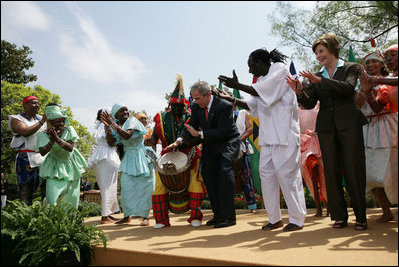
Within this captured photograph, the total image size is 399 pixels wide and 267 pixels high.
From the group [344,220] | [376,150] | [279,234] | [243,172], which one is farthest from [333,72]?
[243,172]

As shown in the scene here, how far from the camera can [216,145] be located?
4.95 metres

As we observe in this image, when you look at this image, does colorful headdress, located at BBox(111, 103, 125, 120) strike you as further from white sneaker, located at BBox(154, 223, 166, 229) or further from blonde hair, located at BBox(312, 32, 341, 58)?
blonde hair, located at BBox(312, 32, 341, 58)

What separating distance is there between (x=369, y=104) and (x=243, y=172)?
112 inches

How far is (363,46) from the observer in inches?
526

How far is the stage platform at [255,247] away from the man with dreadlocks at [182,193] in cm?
40

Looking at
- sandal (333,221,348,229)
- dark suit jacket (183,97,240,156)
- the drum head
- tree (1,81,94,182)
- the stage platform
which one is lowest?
the stage platform

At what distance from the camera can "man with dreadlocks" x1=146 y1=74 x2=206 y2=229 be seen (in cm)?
512

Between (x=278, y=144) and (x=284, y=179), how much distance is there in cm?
41

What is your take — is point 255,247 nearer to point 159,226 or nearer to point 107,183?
point 159,226

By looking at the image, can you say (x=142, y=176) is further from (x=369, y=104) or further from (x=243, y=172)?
(x=369, y=104)

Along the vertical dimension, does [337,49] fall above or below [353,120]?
above

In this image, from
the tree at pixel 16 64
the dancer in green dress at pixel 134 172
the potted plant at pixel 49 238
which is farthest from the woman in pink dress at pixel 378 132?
the tree at pixel 16 64

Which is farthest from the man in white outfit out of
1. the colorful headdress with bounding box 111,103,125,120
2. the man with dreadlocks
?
the colorful headdress with bounding box 111,103,125,120

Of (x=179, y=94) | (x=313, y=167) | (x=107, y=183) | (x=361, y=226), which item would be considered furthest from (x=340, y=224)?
(x=107, y=183)
